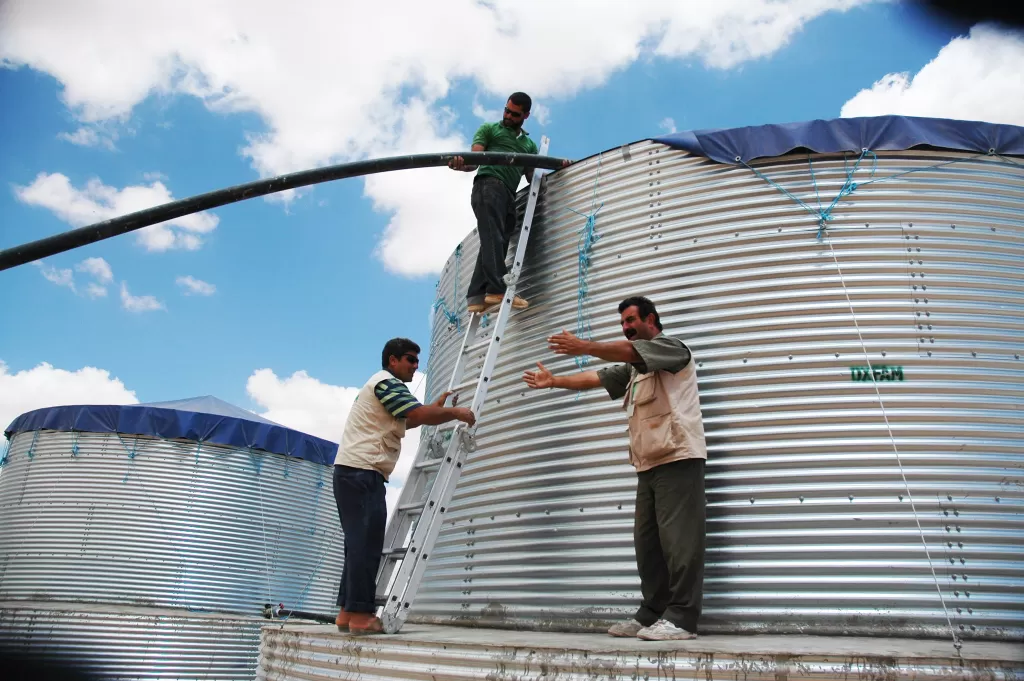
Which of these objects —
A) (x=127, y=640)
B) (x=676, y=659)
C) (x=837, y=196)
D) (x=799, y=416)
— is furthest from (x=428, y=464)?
(x=127, y=640)

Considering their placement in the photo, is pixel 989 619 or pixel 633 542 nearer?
pixel 989 619

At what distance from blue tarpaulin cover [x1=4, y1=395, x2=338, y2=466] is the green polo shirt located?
7.84 meters

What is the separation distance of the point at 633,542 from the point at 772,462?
2.76ft

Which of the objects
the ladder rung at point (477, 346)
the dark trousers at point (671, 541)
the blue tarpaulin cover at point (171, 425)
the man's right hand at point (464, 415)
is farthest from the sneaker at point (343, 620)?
the blue tarpaulin cover at point (171, 425)

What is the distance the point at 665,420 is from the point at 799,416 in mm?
847

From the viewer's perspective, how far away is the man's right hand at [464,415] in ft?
13.5

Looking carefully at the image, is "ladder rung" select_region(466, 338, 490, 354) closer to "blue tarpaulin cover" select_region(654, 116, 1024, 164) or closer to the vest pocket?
the vest pocket

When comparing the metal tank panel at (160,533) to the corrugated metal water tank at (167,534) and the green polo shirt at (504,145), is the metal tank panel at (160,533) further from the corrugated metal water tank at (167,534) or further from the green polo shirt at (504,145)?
the green polo shirt at (504,145)

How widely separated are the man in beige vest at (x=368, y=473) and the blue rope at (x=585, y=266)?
101cm

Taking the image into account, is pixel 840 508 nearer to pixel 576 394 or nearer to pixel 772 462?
pixel 772 462

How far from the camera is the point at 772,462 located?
12.7ft

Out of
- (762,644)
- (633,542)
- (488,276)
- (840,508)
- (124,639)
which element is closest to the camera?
(762,644)

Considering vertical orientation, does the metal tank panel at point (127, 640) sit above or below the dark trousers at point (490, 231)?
below

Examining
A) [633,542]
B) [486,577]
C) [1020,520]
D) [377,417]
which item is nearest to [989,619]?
[1020,520]
